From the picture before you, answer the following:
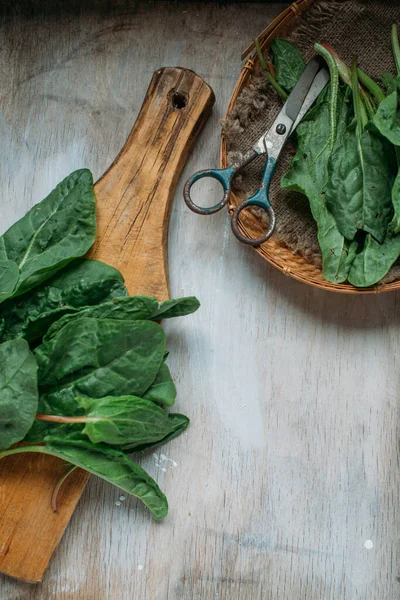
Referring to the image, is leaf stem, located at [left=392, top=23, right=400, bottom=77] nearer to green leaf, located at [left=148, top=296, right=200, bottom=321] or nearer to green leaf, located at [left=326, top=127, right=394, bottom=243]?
green leaf, located at [left=326, top=127, right=394, bottom=243]

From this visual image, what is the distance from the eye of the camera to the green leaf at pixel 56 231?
122 cm

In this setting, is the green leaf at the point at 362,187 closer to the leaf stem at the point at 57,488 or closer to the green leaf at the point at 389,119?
the green leaf at the point at 389,119

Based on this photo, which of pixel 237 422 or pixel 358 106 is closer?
pixel 358 106

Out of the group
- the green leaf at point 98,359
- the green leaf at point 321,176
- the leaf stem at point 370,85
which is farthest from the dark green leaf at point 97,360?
the leaf stem at point 370,85

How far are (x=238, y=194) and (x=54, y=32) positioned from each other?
56 cm

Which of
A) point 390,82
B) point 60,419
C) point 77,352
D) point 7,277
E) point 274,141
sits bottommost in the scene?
point 60,419

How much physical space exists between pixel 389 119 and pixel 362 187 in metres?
0.12

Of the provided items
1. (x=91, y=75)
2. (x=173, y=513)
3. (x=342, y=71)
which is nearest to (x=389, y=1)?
(x=342, y=71)

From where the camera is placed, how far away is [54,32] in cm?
144

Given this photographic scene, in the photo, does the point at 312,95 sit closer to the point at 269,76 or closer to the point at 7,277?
the point at 269,76

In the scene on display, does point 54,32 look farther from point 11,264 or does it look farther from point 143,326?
point 143,326

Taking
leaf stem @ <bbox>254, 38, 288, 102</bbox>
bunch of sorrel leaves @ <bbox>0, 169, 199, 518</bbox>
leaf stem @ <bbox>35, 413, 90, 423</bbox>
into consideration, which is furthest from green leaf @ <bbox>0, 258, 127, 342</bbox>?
leaf stem @ <bbox>254, 38, 288, 102</bbox>

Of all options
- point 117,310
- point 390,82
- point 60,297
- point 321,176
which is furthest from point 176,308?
point 390,82

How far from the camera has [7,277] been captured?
1.19 metres
